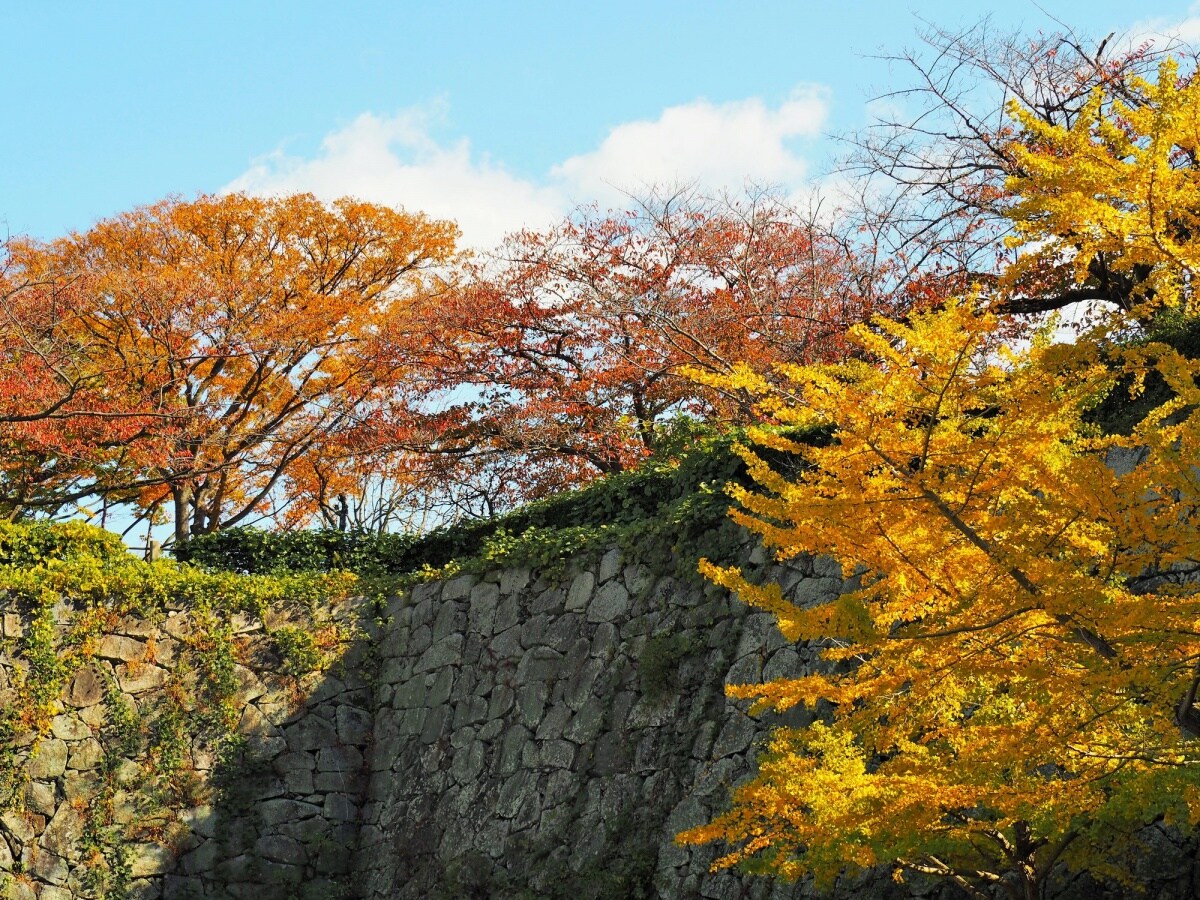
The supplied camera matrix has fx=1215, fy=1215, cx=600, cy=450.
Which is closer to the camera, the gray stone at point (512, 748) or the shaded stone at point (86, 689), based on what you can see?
the gray stone at point (512, 748)

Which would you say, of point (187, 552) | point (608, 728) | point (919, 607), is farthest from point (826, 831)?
point (187, 552)

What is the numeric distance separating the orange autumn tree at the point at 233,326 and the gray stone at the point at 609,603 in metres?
4.60

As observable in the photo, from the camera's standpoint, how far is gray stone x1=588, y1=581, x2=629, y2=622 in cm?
852

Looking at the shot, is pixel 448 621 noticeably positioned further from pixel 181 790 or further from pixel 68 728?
pixel 68 728

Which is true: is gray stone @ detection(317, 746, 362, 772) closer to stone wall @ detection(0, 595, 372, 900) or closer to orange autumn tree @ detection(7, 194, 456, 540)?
stone wall @ detection(0, 595, 372, 900)

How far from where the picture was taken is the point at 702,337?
11.3 metres

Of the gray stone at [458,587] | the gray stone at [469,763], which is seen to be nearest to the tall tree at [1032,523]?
the gray stone at [469,763]

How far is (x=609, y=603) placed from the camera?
8641mm

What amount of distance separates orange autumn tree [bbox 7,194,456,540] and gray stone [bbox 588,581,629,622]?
15.1 ft

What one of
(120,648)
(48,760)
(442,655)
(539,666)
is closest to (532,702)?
(539,666)

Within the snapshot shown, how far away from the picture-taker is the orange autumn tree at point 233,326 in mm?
12250

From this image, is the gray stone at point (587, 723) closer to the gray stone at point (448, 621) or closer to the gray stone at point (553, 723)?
the gray stone at point (553, 723)

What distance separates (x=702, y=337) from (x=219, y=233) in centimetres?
610

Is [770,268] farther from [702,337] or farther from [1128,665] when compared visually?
[1128,665]
